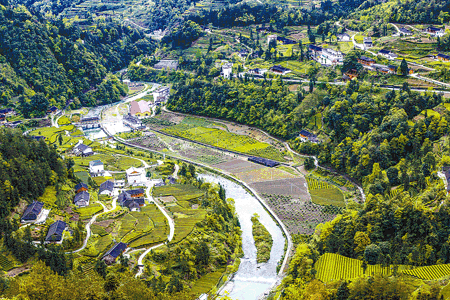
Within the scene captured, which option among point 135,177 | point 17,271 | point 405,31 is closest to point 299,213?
point 135,177

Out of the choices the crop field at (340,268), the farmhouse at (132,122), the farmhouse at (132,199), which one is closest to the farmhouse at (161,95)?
the farmhouse at (132,122)

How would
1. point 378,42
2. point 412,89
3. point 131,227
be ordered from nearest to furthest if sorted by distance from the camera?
point 131,227, point 412,89, point 378,42

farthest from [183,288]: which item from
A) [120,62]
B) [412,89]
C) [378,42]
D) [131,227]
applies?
[120,62]

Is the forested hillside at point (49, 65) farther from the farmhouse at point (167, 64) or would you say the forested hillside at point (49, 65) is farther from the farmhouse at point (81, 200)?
the farmhouse at point (81, 200)

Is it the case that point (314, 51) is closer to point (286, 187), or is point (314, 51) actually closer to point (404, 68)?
point (404, 68)

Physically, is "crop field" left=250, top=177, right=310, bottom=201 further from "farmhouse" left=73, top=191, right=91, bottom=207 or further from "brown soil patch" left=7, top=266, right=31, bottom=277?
"brown soil patch" left=7, top=266, right=31, bottom=277

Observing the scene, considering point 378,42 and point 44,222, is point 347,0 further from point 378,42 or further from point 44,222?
point 44,222

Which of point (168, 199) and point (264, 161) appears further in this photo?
point (264, 161)
